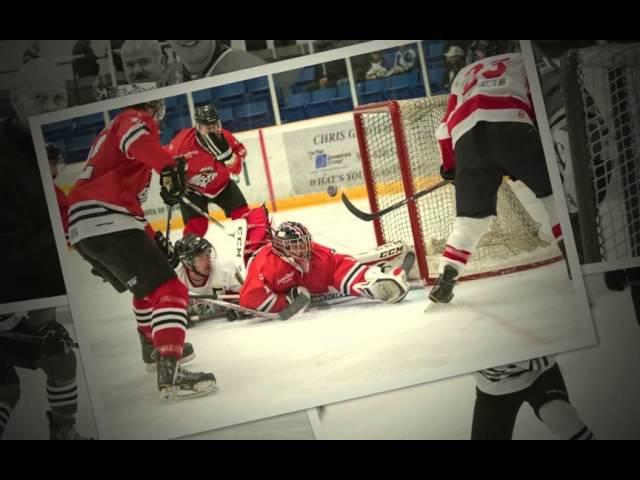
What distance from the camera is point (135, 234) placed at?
242 centimetres

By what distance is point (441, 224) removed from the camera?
2.39m

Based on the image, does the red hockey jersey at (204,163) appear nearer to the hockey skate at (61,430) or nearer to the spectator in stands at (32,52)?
the spectator in stands at (32,52)

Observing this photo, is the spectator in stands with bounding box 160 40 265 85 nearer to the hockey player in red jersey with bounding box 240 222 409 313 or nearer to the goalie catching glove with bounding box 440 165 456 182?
the hockey player in red jersey with bounding box 240 222 409 313

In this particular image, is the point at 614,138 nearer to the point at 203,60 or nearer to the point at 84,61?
the point at 203,60

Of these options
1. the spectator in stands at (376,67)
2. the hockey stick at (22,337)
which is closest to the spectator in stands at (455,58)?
the spectator in stands at (376,67)

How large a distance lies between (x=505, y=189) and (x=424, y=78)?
0.47m

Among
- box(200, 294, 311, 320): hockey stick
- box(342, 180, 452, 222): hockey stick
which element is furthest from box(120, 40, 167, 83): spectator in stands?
box(200, 294, 311, 320): hockey stick

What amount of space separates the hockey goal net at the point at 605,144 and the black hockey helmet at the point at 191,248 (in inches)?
50.8

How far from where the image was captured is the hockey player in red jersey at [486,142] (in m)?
2.30

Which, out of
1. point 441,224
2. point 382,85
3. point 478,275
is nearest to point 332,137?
point 382,85

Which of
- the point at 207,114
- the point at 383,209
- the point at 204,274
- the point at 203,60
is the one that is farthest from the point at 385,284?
the point at 203,60

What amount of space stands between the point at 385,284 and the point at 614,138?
0.92m

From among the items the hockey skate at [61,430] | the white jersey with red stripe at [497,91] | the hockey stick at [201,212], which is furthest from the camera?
the hockey skate at [61,430]

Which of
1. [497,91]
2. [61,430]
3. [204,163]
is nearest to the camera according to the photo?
[497,91]
